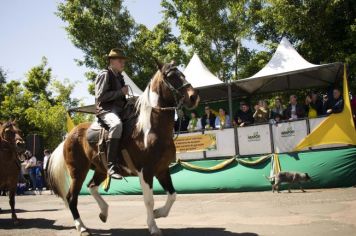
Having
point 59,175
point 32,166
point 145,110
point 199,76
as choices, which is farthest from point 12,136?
point 32,166

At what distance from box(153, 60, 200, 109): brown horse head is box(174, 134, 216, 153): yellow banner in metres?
7.34

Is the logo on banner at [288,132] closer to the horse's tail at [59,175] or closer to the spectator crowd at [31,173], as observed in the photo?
the horse's tail at [59,175]

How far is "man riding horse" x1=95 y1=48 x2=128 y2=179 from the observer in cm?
640

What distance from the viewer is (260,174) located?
12266 millimetres

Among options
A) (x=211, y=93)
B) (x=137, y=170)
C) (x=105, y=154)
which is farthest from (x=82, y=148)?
(x=211, y=93)

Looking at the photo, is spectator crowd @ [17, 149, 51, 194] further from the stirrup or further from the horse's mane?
the horse's mane

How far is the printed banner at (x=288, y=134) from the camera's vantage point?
39.0 feet

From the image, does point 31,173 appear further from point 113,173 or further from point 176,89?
point 176,89

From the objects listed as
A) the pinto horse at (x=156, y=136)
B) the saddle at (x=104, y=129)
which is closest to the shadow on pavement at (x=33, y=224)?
the pinto horse at (x=156, y=136)

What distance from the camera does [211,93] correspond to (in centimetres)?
1867

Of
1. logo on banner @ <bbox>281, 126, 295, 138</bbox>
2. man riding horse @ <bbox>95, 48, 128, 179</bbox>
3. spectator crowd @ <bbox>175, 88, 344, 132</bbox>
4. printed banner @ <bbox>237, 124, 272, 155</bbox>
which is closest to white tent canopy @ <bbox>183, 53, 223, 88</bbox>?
spectator crowd @ <bbox>175, 88, 344, 132</bbox>

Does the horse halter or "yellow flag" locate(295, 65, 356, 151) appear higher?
the horse halter

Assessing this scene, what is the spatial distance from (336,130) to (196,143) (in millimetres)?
4723

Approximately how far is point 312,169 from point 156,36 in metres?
21.4
